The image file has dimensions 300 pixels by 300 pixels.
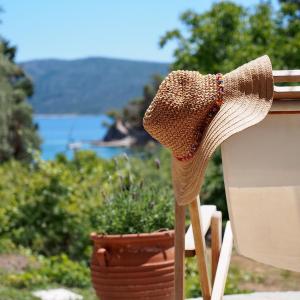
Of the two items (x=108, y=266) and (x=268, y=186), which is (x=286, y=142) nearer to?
(x=268, y=186)

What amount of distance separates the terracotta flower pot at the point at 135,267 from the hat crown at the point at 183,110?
4.04 ft

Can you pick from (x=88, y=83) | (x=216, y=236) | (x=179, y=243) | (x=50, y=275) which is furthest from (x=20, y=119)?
(x=88, y=83)

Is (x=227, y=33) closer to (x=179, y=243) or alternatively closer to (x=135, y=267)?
(x=135, y=267)

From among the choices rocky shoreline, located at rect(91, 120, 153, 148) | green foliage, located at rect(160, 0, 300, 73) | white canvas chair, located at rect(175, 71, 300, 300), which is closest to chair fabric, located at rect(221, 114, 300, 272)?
white canvas chair, located at rect(175, 71, 300, 300)

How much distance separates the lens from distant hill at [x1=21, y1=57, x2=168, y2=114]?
101250 mm

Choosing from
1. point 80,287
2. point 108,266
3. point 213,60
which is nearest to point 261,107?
point 108,266

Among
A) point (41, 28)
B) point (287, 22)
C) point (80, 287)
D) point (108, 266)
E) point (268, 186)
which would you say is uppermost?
point (41, 28)

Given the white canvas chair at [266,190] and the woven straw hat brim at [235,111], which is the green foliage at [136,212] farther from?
the woven straw hat brim at [235,111]

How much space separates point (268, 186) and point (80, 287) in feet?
10.1

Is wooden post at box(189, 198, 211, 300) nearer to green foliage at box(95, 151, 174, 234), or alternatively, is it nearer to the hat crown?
the hat crown

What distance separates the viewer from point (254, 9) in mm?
14062

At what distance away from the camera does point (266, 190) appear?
2.08m

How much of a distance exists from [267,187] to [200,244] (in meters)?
0.28

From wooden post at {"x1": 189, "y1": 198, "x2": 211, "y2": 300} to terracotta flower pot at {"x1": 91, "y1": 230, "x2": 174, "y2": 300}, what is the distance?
882 mm
